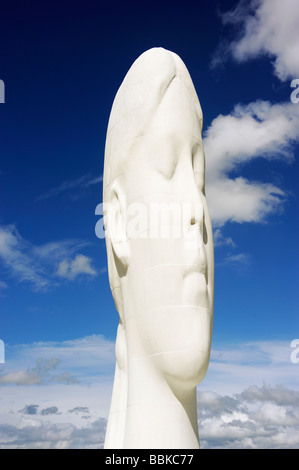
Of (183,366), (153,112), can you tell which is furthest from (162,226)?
(183,366)

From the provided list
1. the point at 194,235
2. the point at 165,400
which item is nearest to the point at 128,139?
the point at 194,235

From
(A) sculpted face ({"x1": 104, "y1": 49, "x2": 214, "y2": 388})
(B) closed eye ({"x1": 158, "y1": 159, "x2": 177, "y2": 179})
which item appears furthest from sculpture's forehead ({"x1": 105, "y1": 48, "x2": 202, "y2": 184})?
(B) closed eye ({"x1": 158, "y1": 159, "x2": 177, "y2": 179})

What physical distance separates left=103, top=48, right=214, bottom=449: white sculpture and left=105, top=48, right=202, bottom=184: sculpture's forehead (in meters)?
0.02

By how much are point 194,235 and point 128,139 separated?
2.51 m

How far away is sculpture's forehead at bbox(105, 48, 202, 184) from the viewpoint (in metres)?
10.2

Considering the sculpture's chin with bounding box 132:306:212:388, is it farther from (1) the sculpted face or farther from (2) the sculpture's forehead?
(2) the sculpture's forehead

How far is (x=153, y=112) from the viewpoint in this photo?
1033 centimetres

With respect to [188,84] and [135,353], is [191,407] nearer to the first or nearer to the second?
[135,353]

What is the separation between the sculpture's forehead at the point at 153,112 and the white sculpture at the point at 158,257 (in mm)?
22

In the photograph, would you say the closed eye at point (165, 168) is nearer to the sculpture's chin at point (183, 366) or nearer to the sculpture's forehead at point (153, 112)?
the sculpture's forehead at point (153, 112)

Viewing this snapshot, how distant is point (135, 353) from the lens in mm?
9680

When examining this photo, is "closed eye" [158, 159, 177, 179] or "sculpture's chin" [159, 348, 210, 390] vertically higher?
"closed eye" [158, 159, 177, 179]

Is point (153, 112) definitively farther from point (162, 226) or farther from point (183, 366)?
point (183, 366)

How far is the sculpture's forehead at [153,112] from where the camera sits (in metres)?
10.2
